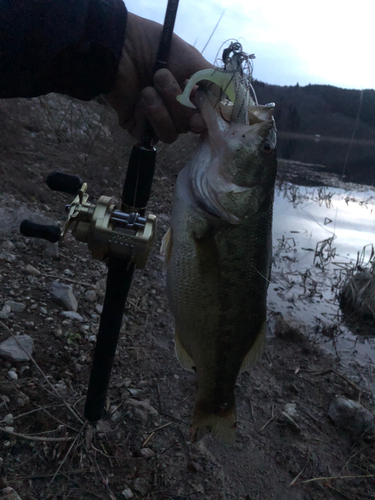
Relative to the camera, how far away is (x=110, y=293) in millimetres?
1995

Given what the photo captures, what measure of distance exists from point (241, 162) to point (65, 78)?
0.99 metres

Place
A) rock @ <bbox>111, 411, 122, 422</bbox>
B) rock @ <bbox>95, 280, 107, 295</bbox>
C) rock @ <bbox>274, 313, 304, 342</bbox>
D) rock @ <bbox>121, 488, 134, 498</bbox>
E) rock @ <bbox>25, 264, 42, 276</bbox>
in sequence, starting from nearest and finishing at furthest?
rock @ <bbox>121, 488, 134, 498</bbox> → rock @ <bbox>111, 411, 122, 422</bbox> → rock @ <bbox>25, 264, 42, 276</bbox> → rock @ <bbox>95, 280, 107, 295</bbox> → rock @ <bbox>274, 313, 304, 342</bbox>

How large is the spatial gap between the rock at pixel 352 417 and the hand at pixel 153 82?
2.43m

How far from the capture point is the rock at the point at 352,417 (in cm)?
297

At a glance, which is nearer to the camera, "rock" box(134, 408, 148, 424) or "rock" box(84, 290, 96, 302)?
"rock" box(134, 408, 148, 424)

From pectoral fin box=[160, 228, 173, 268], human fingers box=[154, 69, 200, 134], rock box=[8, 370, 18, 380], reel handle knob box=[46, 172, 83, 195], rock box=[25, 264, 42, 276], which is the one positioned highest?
human fingers box=[154, 69, 200, 134]

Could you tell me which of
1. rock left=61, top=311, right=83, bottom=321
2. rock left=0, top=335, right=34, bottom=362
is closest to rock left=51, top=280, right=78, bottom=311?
rock left=61, top=311, right=83, bottom=321

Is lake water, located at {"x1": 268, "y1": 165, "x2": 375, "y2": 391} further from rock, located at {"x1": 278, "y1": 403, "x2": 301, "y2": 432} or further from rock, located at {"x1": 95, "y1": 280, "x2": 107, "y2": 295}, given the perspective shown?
rock, located at {"x1": 95, "y1": 280, "x2": 107, "y2": 295}

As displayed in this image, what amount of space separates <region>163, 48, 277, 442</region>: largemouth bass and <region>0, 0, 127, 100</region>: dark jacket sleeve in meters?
0.57

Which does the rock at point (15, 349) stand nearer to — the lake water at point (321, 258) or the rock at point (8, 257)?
the rock at point (8, 257)

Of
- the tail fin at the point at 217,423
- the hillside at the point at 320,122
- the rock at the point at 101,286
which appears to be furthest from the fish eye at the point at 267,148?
the hillside at the point at 320,122

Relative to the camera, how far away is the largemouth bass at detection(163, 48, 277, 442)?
73.7 inches

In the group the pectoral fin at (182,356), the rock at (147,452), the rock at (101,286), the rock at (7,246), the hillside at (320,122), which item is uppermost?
the hillside at (320,122)

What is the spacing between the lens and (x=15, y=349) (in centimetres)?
239
